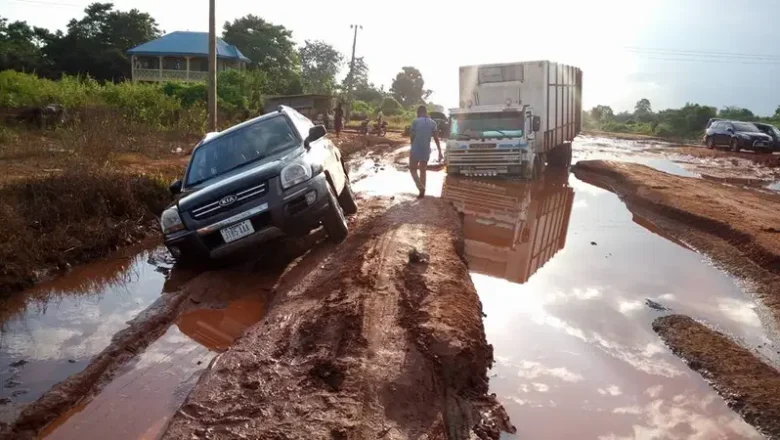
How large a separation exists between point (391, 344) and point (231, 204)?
9.65 ft

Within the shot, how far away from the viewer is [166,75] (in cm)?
4075

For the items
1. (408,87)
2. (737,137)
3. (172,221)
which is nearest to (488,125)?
(172,221)

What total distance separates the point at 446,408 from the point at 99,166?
8.03 m

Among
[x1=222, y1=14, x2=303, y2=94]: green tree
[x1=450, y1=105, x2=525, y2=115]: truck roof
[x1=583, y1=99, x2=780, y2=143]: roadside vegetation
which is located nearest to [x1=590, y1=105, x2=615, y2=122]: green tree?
[x1=583, y1=99, x2=780, y2=143]: roadside vegetation

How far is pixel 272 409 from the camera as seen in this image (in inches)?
144

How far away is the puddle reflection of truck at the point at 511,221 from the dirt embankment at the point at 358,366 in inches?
97.8

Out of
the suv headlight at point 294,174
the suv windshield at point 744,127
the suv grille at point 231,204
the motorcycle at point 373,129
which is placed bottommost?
the suv grille at point 231,204

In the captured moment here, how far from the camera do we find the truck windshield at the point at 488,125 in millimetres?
15586

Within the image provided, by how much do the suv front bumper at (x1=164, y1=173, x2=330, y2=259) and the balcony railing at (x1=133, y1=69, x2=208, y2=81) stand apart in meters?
36.3

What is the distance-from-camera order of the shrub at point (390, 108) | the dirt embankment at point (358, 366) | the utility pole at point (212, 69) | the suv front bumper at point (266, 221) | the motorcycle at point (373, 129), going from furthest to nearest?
the shrub at point (390, 108)
the motorcycle at point (373, 129)
the utility pole at point (212, 69)
the suv front bumper at point (266, 221)
the dirt embankment at point (358, 366)

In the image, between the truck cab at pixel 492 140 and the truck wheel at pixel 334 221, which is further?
the truck cab at pixel 492 140

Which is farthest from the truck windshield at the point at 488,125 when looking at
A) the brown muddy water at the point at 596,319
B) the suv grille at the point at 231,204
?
the suv grille at the point at 231,204

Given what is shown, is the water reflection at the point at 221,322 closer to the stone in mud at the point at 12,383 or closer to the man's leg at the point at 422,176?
the stone in mud at the point at 12,383

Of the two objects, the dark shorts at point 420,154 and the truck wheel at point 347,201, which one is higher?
the dark shorts at point 420,154
